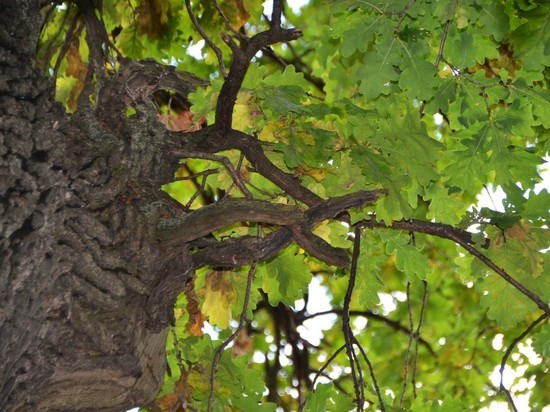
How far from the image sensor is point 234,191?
2.91m

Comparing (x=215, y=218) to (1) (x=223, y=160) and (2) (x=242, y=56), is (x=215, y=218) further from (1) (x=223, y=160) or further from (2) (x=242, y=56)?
(2) (x=242, y=56)

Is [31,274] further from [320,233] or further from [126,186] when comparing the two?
[320,233]

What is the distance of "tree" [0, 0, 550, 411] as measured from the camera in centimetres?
185

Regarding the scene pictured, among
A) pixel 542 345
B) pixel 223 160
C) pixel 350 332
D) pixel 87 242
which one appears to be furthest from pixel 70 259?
pixel 542 345

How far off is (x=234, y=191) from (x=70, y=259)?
1.12 metres

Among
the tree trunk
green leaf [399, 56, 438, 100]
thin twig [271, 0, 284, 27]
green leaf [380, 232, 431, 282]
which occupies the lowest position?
the tree trunk

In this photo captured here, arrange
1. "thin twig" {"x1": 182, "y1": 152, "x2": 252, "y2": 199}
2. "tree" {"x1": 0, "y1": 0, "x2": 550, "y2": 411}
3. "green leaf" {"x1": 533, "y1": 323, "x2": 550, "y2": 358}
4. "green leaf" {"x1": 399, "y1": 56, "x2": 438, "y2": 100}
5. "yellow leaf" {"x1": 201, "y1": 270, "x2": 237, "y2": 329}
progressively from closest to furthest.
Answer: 1. "tree" {"x1": 0, "y1": 0, "x2": 550, "y2": 411}
2. "thin twig" {"x1": 182, "y1": 152, "x2": 252, "y2": 199}
3. "green leaf" {"x1": 399, "y1": 56, "x2": 438, "y2": 100}
4. "yellow leaf" {"x1": 201, "y1": 270, "x2": 237, "y2": 329}
5. "green leaf" {"x1": 533, "y1": 323, "x2": 550, "y2": 358}

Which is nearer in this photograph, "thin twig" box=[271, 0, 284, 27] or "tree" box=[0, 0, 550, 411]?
"tree" box=[0, 0, 550, 411]

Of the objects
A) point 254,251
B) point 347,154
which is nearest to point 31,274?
point 254,251

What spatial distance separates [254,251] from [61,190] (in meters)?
Answer: 0.57

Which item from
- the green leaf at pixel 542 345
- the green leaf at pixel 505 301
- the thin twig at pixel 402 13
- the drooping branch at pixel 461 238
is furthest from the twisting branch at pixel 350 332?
the green leaf at pixel 542 345

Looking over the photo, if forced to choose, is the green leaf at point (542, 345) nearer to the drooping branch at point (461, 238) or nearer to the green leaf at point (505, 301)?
the green leaf at point (505, 301)

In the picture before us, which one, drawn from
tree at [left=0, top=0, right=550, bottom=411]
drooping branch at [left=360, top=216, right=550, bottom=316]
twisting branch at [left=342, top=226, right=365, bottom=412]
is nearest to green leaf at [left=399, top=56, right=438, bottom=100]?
tree at [left=0, top=0, right=550, bottom=411]

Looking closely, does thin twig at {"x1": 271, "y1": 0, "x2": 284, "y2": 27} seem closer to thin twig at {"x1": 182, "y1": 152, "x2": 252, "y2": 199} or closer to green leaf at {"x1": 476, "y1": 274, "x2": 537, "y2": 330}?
thin twig at {"x1": 182, "y1": 152, "x2": 252, "y2": 199}
